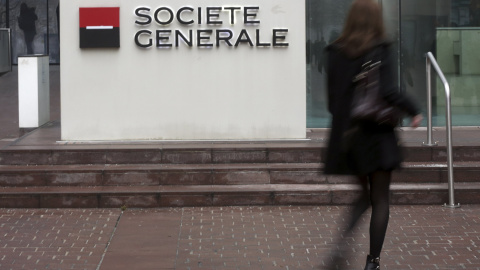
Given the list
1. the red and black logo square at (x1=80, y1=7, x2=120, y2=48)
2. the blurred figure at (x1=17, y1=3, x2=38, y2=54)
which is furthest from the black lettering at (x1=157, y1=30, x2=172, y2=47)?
the blurred figure at (x1=17, y1=3, x2=38, y2=54)

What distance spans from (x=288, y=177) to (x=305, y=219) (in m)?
A: 1.05

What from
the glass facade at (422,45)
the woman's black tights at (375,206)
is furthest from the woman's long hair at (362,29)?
the glass facade at (422,45)

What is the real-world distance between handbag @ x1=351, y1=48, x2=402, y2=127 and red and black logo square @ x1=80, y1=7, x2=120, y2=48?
5.25 meters

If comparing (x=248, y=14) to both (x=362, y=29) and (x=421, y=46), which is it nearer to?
(x=421, y=46)

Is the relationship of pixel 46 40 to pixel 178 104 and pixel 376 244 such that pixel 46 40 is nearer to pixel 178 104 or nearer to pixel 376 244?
pixel 178 104

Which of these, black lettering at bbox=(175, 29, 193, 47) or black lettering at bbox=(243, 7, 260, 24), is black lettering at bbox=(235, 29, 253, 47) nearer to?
black lettering at bbox=(243, 7, 260, 24)

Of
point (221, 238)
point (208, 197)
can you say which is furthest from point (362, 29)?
point (208, 197)

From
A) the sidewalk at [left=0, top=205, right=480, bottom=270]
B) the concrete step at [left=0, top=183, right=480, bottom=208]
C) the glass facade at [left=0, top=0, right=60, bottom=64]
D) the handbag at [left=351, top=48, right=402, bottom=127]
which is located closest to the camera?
the handbag at [left=351, top=48, right=402, bottom=127]

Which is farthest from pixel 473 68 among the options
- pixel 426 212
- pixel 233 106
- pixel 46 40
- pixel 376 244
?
pixel 46 40

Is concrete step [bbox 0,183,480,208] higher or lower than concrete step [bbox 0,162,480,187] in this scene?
lower

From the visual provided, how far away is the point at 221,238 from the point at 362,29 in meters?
2.53

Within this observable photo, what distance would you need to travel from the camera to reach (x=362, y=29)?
5.77 metres

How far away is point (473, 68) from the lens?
13133mm

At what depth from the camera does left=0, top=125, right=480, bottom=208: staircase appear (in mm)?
8883
